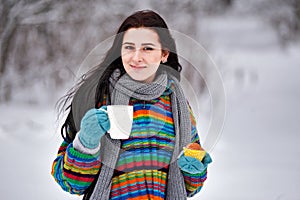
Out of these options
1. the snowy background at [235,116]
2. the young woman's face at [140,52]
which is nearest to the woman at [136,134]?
the young woman's face at [140,52]

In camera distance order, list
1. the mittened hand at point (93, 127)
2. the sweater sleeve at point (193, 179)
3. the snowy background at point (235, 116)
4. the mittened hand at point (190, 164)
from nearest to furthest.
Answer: the mittened hand at point (93, 127) → the mittened hand at point (190, 164) → the sweater sleeve at point (193, 179) → the snowy background at point (235, 116)

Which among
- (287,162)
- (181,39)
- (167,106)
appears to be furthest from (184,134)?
(287,162)

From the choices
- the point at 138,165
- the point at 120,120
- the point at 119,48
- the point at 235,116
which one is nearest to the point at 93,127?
the point at 120,120

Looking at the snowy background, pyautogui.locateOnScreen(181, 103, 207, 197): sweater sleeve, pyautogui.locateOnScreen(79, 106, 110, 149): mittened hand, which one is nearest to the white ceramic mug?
pyautogui.locateOnScreen(79, 106, 110, 149): mittened hand

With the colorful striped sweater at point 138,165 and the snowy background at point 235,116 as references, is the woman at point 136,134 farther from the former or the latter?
the snowy background at point 235,116

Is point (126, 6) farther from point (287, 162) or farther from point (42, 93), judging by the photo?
point (287, 162)

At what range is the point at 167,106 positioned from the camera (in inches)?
57.0

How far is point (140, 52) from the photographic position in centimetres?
134

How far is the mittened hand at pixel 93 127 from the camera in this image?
4.07ft

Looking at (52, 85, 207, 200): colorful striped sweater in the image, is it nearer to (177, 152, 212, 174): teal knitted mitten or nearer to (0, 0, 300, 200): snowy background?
(177, 152, 212, 174): teal knitted mitten

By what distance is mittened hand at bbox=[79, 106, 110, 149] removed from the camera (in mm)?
1239

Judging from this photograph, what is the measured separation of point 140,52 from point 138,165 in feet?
1.09

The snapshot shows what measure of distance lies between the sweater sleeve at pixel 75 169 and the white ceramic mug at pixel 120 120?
0.09 m

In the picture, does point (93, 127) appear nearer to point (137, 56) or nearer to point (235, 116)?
point (137, 56)
